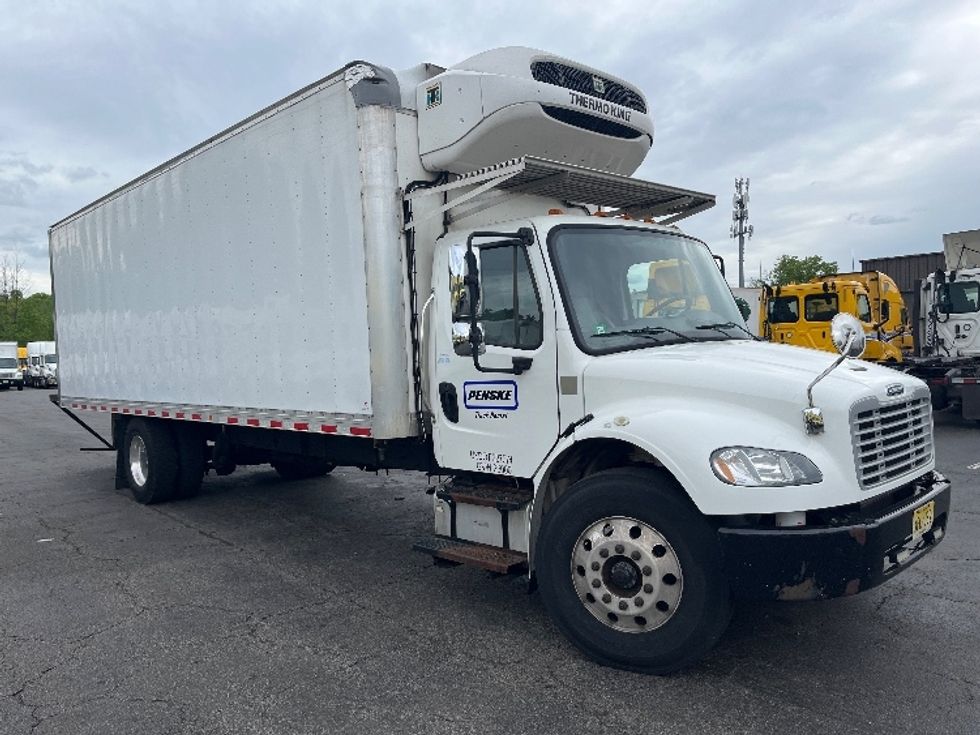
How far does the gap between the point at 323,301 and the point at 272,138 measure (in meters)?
1.49

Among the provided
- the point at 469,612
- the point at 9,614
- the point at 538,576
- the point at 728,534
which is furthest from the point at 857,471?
the point at 9,614

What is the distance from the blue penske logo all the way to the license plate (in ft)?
7.07

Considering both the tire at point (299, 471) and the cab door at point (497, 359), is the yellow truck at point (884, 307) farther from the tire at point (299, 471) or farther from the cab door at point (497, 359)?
the cab door at point (497, 359)

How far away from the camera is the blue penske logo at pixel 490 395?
4.57 m

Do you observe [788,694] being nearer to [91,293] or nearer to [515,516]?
[515,516]

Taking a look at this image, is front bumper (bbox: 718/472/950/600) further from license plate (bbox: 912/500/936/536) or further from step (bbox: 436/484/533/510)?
step (bbox: 436/484/533/510)

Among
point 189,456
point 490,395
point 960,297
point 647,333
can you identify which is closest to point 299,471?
point 189,456

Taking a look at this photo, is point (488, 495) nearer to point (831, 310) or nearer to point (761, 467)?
point (761, 467)

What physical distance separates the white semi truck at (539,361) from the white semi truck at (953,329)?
10.3 meters

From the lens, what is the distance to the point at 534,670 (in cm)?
397

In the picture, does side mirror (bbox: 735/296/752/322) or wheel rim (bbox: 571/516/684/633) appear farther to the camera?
side mirror (bbox: 735/296/752/322)

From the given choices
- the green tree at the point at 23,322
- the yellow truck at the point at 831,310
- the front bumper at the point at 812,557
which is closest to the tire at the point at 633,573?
the front bumper at the point at 812,557

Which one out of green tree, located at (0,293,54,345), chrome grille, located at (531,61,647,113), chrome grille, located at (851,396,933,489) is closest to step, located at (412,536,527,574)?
chrome grille, located at (851,396,933,489)

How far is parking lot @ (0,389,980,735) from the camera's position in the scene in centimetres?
350
